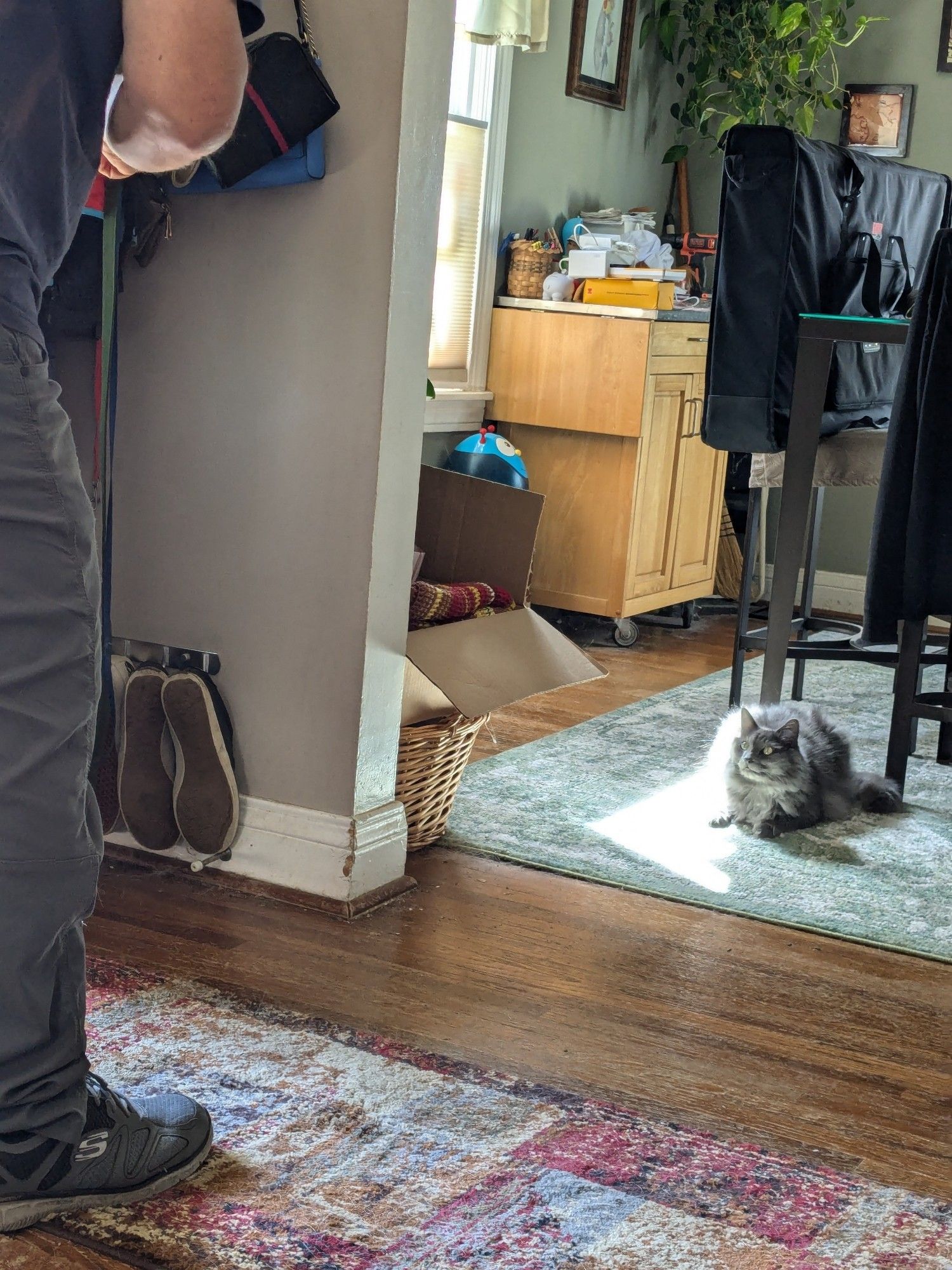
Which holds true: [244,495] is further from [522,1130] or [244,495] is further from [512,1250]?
[512,1250]

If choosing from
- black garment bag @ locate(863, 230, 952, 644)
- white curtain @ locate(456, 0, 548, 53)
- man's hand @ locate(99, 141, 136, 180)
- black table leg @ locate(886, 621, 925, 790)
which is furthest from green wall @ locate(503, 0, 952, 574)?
man's hand @ locate(99, 141, 136, 180)

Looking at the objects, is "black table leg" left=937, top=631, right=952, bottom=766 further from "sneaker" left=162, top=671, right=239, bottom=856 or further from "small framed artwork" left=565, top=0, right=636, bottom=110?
"small framed artwork" left=565, top=0, right=636, bottom=110

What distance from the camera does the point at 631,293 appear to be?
166 inches

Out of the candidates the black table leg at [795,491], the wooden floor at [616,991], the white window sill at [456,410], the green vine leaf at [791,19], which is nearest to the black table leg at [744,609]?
the black table leg at [795,491]

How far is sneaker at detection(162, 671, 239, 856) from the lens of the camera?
2.17m

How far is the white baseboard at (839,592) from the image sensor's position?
207 inches

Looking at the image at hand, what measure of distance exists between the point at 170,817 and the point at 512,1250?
3.67 ft

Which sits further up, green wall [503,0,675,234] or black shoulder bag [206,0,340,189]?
green wall [503,0,675,234]

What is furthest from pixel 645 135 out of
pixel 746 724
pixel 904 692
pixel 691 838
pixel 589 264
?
pixel 691 838

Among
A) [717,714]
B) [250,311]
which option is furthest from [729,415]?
[250,311]

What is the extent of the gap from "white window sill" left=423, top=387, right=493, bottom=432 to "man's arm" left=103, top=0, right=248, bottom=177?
2.88 m

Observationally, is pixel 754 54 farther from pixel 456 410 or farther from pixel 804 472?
pixel 804 472

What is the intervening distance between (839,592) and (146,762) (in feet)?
12.1

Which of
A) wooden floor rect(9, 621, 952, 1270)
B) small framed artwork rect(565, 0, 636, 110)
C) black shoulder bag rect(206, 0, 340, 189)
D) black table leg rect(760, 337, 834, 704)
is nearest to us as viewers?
wooden floor rect(9, 621, 952, 1270)
